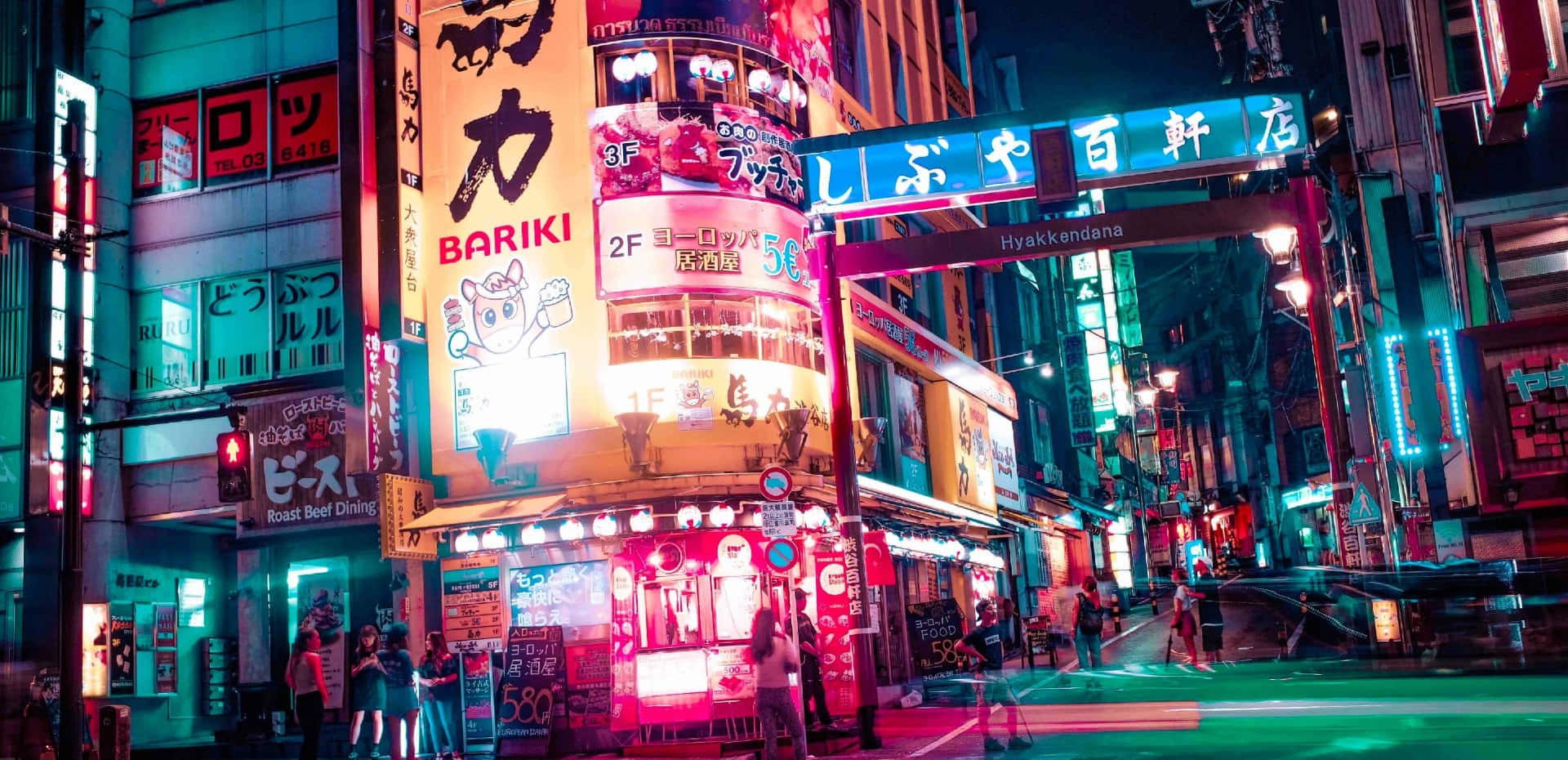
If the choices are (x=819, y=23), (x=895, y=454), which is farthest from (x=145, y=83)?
(x=895, y=454)

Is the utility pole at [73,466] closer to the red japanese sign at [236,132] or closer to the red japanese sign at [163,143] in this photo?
the red japanese sign at [236,132]

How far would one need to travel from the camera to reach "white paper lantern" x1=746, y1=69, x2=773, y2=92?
22938 millimetres

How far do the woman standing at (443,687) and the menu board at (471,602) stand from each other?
3.28 metres

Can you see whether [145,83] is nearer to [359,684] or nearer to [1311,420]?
[359,684]

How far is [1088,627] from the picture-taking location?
72.1 ft

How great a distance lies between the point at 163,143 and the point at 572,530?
1256 cm

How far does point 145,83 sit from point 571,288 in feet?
37.9

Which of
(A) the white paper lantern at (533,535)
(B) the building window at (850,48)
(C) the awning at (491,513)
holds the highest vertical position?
(B) the building window at (850,48)

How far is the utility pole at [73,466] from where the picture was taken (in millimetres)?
16938

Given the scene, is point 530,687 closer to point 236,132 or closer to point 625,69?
point 625,69

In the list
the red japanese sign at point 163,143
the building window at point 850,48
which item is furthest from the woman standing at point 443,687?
the building window at point 850,48

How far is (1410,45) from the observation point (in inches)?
1089

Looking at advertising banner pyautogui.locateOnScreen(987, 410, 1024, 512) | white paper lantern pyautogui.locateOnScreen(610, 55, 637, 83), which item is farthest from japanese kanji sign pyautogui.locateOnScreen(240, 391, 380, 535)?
advertising banner pyautogui.locateOnScreen(987, 410, 1024, 512)

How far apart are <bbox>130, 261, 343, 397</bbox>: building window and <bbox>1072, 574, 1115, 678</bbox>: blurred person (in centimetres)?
1441
